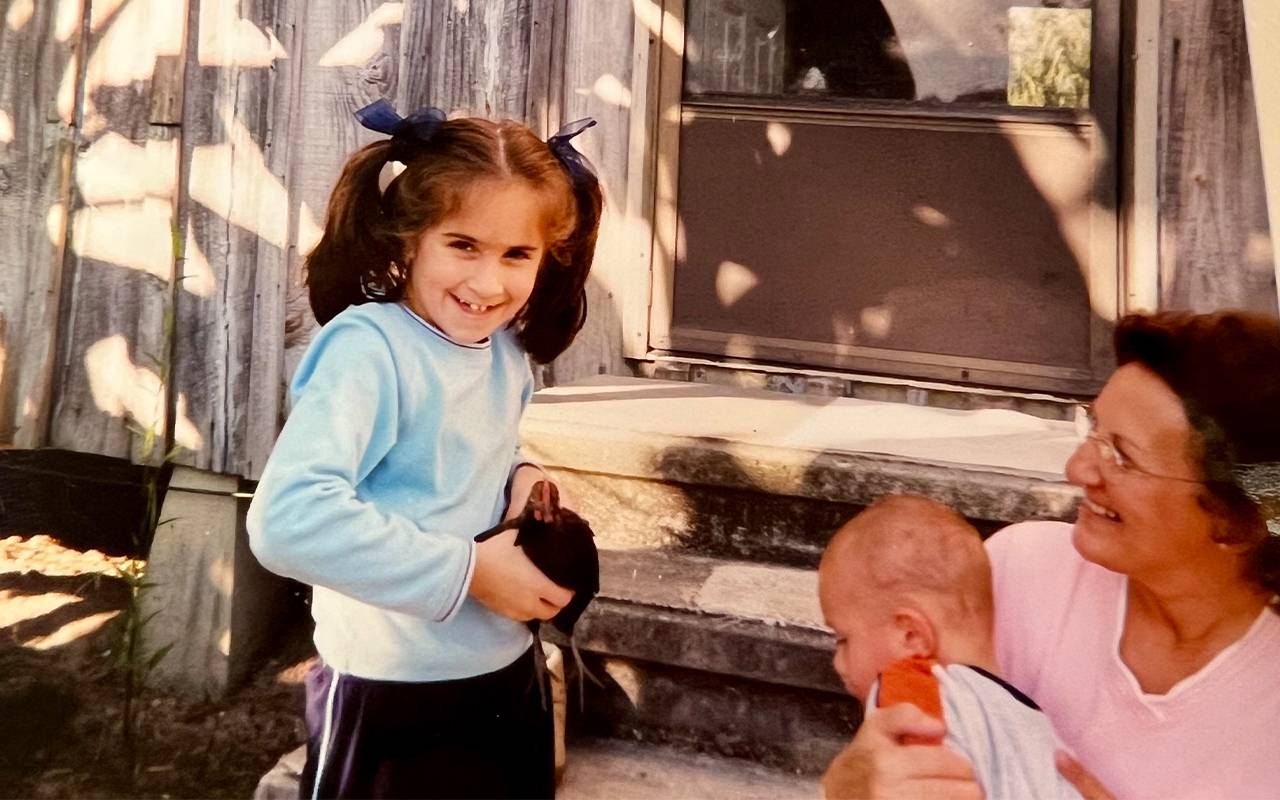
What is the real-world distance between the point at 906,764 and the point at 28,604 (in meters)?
0.79

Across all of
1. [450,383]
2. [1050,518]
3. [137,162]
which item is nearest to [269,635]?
[450,383]

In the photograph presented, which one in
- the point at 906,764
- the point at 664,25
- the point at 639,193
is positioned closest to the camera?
the point at 906,764

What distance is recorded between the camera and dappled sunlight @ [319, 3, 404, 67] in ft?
3.41

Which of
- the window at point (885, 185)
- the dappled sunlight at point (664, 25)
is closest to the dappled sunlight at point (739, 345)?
the window at point (885, 185)

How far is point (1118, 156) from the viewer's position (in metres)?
1.38

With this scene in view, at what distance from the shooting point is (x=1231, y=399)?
624 millimetres

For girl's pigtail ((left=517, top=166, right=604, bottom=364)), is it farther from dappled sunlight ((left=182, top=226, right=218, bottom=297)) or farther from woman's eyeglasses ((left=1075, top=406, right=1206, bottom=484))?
dappled sunlight ((left=182, top=226, right=218, bottom=297))

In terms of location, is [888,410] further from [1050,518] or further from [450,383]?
[450,383]

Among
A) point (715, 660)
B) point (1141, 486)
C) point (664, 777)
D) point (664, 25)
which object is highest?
point (664, 25)

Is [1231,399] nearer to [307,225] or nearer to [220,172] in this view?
[307,225]

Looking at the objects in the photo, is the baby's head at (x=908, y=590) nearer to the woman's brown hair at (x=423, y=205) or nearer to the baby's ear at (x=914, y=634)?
the baby's ear at (x=914, y=634)

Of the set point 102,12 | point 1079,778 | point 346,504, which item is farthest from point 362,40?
point 1079,778

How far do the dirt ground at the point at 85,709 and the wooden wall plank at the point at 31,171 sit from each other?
0.57 feet

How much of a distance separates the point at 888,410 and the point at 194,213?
82 centimetres
